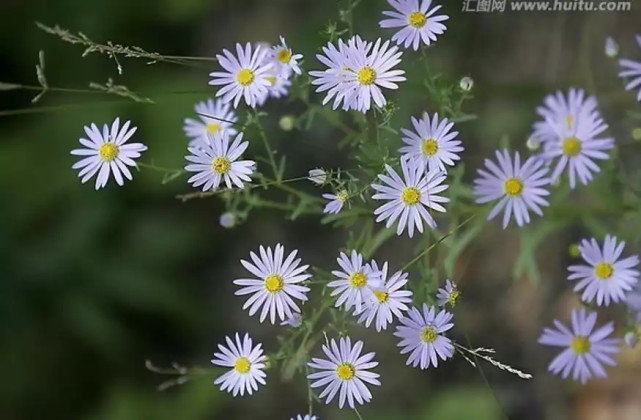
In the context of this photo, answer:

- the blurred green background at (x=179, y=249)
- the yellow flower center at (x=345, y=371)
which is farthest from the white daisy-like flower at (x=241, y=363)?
the blurred green background at (x=179, y=249)

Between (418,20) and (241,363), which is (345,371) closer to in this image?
(241,363)

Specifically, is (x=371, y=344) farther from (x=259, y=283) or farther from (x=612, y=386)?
(x=259, y=283)

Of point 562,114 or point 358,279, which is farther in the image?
point 562,114

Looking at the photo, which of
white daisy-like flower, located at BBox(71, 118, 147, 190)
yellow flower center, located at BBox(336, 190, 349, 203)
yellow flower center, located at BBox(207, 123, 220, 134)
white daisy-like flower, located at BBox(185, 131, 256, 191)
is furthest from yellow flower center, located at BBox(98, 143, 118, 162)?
yellow flower center, located at BBox(336, 190, 349, 203)

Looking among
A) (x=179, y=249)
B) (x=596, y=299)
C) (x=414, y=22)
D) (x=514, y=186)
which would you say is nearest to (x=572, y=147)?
(x=514, y=186)

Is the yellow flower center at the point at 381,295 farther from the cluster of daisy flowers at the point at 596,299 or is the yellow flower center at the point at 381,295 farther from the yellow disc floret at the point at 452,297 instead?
the cluster of daisy flowers at the point at 596,299

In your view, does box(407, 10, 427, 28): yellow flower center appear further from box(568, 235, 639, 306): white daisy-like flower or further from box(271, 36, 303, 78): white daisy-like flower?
box(568, 235, 639, 306): white daisy-like flower
